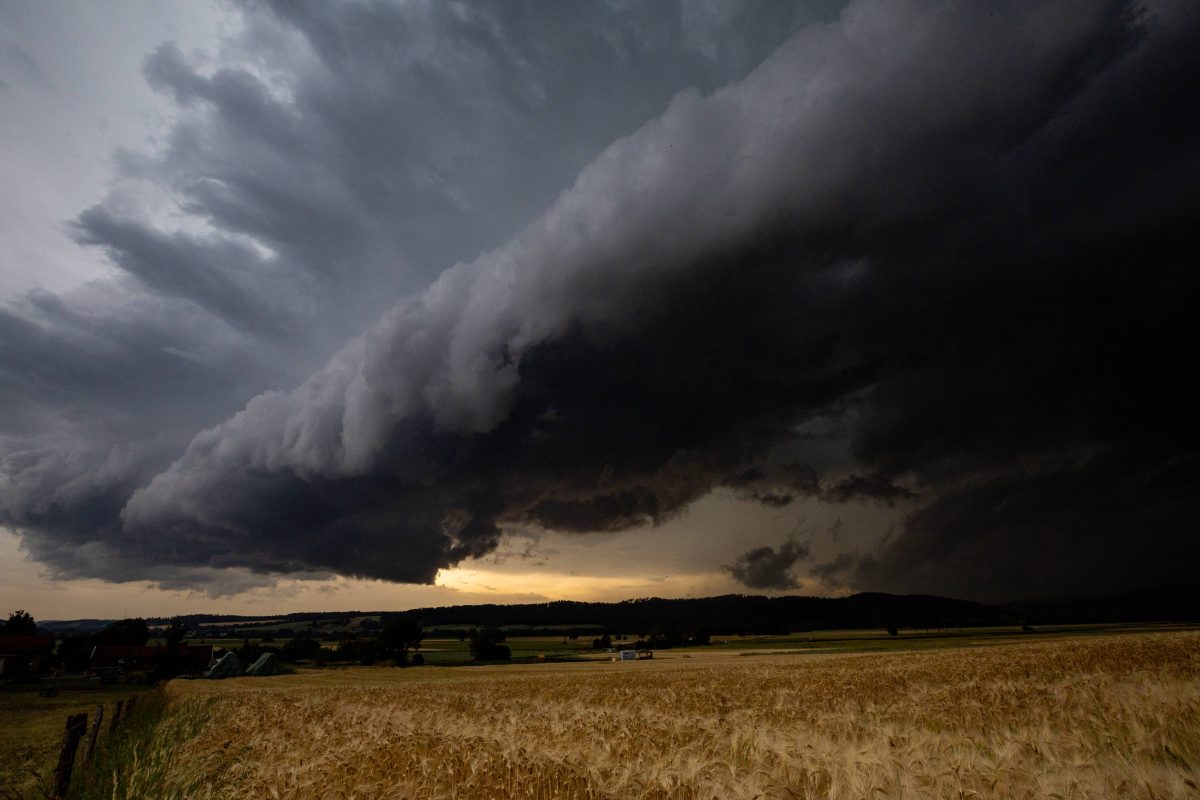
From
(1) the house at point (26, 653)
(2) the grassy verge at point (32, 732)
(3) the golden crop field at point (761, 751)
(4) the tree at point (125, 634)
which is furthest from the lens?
(4) the tree at point (125, 634)

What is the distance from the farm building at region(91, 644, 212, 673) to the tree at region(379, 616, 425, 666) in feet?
89.0

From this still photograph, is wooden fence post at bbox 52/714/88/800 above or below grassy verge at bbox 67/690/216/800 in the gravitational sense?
above

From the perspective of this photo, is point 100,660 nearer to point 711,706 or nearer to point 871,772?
point 711,706

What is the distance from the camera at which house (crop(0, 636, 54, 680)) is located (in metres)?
74.0

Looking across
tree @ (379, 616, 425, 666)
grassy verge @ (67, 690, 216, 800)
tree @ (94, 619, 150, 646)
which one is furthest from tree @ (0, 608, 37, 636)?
grassy verge @ (67, 690, 216, 800)

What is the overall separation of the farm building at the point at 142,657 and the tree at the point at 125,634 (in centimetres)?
1882

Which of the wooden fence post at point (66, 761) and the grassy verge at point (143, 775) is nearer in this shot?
the grassy verge at point (143, 775)

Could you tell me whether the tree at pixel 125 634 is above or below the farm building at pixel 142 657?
above

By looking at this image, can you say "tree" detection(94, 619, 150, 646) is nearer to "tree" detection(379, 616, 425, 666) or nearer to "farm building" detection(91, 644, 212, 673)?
"farm building" detection(91, 644, 212, 673)

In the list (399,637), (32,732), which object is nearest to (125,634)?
(399,637)

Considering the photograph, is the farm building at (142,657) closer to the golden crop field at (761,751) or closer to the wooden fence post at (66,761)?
the golden crop field at (761,751)

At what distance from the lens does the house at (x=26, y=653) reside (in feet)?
243

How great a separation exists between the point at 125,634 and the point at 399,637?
178 ft

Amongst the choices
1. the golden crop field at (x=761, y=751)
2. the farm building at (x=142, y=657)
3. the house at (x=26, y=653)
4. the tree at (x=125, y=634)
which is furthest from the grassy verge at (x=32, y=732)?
the tree at (x=125, y=634)
